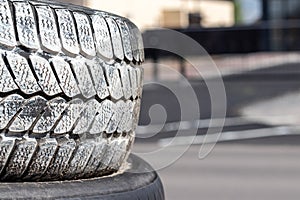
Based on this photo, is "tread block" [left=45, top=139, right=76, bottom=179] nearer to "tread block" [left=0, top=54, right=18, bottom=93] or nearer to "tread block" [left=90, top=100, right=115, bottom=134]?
"tread block" [left=90, top=100, right=115, bottom=134]

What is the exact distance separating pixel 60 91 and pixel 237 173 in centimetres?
617

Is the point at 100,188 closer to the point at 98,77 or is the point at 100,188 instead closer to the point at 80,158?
the point at 80,158

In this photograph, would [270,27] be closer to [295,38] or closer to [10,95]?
[295,38]

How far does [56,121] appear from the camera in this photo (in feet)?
6.05

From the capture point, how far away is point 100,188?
1.94 metres

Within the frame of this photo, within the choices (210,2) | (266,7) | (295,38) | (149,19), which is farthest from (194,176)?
(210,2)

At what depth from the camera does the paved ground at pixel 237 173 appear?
6578mm

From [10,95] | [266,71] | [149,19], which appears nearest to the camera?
[10,95]

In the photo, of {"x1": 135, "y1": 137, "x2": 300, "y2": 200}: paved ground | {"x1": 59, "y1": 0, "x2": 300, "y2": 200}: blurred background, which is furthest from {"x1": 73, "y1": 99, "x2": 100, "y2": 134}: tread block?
{"x1": 135, "y1": 137, "x2": 300, "y2": 200}: paved ground

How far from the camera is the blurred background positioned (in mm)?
7129

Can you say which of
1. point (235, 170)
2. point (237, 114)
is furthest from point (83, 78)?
point (237, 114)

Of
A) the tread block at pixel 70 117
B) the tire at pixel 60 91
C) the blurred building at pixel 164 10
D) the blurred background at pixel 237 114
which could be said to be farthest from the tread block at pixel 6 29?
the blurred building at pixel 164 10

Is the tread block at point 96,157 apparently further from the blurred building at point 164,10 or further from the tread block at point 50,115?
the blurred building at point 164,10

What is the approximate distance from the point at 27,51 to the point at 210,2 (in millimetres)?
58629
